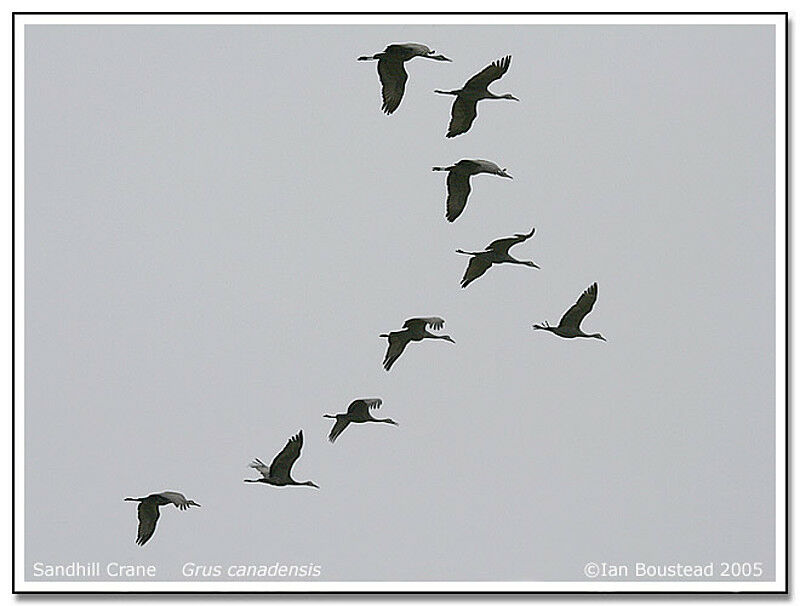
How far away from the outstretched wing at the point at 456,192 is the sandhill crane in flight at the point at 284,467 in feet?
3.58

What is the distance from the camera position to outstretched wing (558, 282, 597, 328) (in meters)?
6.59

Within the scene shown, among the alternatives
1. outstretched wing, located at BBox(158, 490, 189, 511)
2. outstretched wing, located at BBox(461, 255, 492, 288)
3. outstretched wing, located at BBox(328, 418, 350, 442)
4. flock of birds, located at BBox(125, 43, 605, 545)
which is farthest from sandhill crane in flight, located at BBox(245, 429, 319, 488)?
outstretched wing, located at BBox(461, 255, 492, 288)

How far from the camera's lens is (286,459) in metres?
6.62

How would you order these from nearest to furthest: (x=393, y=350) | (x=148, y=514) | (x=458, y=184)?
(x=458, y=184)
(x=148, y=514)
(x=393, y=350)

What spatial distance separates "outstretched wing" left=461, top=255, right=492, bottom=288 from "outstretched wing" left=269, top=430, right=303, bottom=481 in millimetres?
968

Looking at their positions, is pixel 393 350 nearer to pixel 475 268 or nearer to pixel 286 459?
pixel 475 268

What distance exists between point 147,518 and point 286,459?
662 mm

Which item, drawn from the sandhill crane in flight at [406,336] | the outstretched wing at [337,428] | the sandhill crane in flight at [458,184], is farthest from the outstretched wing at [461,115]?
the outstretched wing at [337,428]

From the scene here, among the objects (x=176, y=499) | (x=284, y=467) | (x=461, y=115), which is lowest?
(x=176, y=499)

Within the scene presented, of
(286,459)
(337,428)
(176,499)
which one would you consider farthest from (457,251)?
(176,499)

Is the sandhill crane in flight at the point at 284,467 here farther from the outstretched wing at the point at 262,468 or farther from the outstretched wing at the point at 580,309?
the outstretched wing at the point at 580,309
